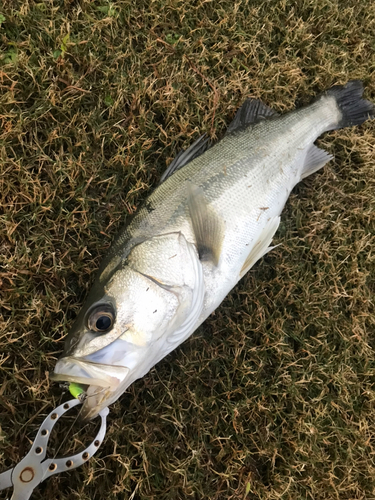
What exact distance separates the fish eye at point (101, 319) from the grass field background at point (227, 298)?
637mm

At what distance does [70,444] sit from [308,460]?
1.48 metres

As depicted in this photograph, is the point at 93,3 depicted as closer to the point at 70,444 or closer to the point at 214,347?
the point at 214,347

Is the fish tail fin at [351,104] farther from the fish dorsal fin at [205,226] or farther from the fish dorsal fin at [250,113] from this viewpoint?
the fish dorsal fin at [205,226]

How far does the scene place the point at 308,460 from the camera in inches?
89.7

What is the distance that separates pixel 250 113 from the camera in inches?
94.4

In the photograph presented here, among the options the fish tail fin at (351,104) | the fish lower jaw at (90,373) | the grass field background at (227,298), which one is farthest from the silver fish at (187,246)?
the grass field background at (227,298)

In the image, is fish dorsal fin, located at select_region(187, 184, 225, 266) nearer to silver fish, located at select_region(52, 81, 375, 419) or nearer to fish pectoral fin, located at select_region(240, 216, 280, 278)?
silver fish, located at select_region(52, 81, 375, 419)

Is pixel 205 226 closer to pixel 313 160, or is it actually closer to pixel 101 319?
pixel 101 319

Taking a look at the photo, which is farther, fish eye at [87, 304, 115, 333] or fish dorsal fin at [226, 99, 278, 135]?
fish dorsal fin at [226, 99, 278, 135]

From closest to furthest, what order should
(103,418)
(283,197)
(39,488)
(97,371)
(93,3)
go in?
1. (97,371)
2. (103,418)
3. (39,488)
4. (283,197)
5. (93,3)

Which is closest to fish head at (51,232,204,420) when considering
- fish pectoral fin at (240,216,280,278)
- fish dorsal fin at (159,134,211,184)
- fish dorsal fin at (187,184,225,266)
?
fish dorsal fin at (187,184,225,266)

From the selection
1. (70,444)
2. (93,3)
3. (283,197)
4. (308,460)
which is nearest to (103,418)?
(70,444)

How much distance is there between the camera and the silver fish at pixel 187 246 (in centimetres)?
151

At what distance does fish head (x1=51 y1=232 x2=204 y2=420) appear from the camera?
1461 mm
